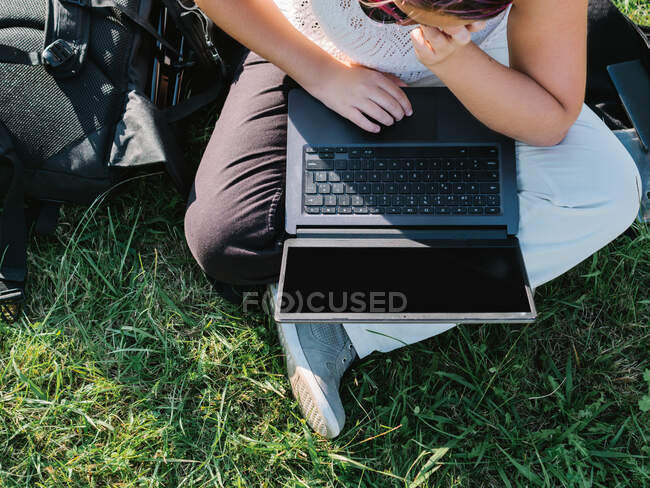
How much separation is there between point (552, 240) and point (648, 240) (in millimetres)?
588

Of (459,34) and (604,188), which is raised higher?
(459,34)

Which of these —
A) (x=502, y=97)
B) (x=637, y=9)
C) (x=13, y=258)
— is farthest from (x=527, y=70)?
(x=13, y=258)

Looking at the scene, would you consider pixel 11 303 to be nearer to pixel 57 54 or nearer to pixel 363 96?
pixel 57 54

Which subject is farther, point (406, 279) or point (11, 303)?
point (11, 303)

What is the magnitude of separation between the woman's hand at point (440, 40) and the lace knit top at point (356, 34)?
8.5 inches

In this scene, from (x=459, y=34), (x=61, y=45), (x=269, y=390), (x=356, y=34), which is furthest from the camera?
(x=269, y=390)

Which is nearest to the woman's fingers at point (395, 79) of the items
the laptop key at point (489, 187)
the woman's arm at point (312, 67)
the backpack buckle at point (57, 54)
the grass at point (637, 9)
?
the woman's arm at point (312, 67)

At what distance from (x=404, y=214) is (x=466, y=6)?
611mm

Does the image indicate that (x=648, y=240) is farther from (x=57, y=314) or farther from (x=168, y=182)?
(x=57, y=314)

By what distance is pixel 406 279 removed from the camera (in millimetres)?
1500

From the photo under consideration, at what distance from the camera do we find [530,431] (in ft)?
6.06

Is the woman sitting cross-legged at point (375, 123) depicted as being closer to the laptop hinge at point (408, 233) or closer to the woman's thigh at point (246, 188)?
the woman's thigh at point (246, 188)

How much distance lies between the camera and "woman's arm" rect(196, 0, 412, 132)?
5.11ft

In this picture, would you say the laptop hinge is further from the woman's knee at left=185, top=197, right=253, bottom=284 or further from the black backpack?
the black backpack
